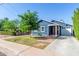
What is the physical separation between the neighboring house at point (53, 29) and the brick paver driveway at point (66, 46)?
0.16 meters

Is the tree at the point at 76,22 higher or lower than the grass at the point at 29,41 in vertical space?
higher

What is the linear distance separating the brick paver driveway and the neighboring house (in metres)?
0.16

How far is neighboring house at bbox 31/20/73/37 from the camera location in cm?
519

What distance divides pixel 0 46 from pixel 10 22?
1.89 feet

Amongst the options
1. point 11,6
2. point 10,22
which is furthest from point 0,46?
point 11,6

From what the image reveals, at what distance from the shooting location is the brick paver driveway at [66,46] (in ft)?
16.2

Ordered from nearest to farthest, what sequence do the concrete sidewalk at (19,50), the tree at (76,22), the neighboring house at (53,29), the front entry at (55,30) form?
the concrete sidewalk at (19,50), the tree at (76,22), the neighboring house at (53,29), the front entry at (55,30)

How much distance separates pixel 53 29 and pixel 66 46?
1.71ft

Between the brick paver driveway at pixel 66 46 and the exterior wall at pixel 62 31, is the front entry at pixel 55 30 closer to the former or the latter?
the exterior wall at pixel 62 31

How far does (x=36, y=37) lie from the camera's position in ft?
17.1

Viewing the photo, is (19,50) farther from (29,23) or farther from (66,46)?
(66,46)

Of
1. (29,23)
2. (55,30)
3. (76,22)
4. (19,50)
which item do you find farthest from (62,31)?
(19,50)

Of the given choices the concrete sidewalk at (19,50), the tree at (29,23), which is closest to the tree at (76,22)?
the concrete sidewalk at (19,50)

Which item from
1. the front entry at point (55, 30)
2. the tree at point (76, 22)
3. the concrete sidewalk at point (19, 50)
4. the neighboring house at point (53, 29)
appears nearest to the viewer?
the concrete sidewalk at point (19, 50)
